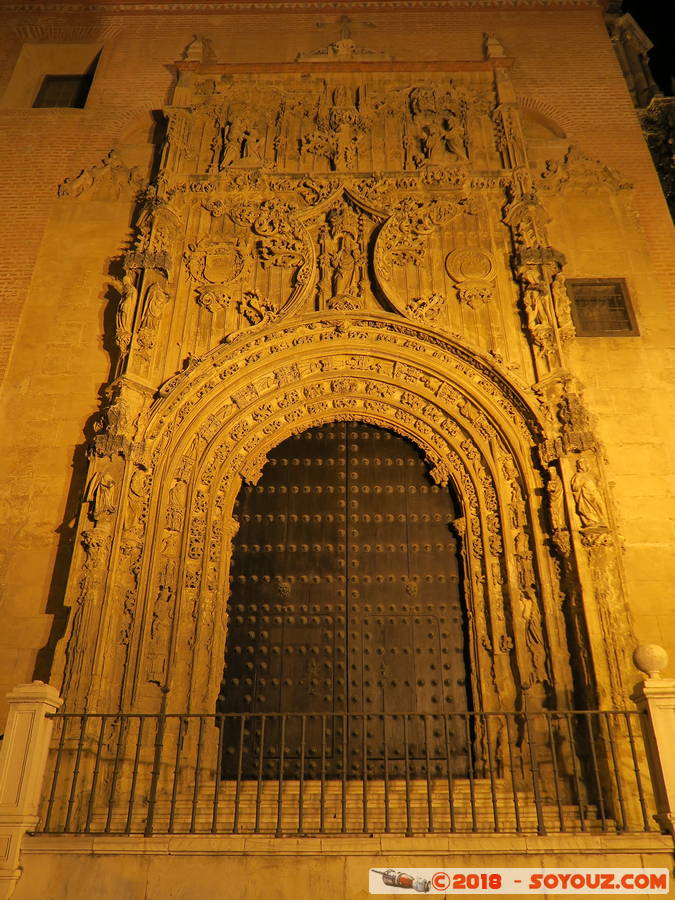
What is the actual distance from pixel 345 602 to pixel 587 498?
2.58m

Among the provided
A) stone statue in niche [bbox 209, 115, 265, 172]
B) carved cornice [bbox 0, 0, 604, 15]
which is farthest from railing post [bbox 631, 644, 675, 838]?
carved cornice [bbox 0, 0, 604, 15]

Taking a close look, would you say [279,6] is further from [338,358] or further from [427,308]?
[338,358]

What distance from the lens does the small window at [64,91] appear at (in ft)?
38.2

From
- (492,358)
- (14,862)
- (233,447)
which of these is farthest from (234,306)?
(14,862)

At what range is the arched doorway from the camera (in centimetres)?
692

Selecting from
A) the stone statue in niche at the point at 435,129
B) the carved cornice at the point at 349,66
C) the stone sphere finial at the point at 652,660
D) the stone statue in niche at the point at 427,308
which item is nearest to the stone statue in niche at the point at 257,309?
the stone statue in niche at the point at 427,308

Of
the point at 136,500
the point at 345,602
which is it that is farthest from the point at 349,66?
the point at 345,602

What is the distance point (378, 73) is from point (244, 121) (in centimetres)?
216

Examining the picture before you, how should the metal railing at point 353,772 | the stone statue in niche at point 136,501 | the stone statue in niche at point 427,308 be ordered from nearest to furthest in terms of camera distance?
the metal railing at point 353,772 < the stone statue in niche at point 136,501 < the stone statue in niche at point 427,308

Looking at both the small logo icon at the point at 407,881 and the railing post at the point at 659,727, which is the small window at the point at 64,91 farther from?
the small logo icon at the point at 407,881

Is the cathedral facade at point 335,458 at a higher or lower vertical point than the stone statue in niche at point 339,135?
lower

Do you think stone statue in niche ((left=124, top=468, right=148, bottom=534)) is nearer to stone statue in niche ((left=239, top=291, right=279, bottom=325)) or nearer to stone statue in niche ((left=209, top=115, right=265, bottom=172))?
stone statue in niche ((left=239, top=291, right=279, bottom=325))

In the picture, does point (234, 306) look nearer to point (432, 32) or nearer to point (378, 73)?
point (378, 73)

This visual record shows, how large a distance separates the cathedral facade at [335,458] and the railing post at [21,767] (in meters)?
0.14
